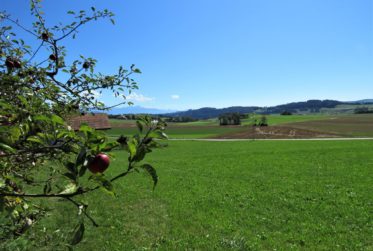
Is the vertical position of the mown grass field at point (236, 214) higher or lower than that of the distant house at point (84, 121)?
lower

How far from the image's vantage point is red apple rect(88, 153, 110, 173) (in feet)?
3.19

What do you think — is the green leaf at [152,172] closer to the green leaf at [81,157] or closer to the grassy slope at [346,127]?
the green leaf at [81,157]

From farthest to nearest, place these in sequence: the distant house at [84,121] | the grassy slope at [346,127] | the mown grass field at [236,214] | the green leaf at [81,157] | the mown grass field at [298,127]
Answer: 1. the mown grass field at [298,127]
2. the grassy slope at [346,127]
3. the mown grass field at [236,214]
4. the distant house at [84,121]
5. the green leaf at [81,157]

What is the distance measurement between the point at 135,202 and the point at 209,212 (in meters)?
2.52

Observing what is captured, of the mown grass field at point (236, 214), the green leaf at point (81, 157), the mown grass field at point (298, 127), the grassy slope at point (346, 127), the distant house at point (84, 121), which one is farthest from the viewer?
the mown grass field at point (298, 127)

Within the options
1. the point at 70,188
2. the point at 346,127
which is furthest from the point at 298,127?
the point at 70,188

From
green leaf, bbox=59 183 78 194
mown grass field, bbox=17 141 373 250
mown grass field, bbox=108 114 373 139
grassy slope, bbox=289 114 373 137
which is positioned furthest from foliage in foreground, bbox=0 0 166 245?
grassy slope, bbox=289 114 373 137

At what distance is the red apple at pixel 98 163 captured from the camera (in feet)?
3.19

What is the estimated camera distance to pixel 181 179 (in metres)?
14.3

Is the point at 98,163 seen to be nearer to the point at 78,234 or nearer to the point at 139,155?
the point at 139,155

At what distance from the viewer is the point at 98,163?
976 mm

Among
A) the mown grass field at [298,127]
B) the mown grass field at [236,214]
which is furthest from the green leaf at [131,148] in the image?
the mown grass field at [298,127]

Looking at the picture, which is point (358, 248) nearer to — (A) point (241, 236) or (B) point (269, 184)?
(A) point (241, 236)

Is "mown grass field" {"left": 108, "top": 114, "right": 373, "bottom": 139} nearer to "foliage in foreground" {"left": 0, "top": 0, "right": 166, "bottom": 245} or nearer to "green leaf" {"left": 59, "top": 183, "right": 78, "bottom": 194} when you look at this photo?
"foliage in foreground" {"left": 0, "top": 0, "right": 166, "bottom": 245}
